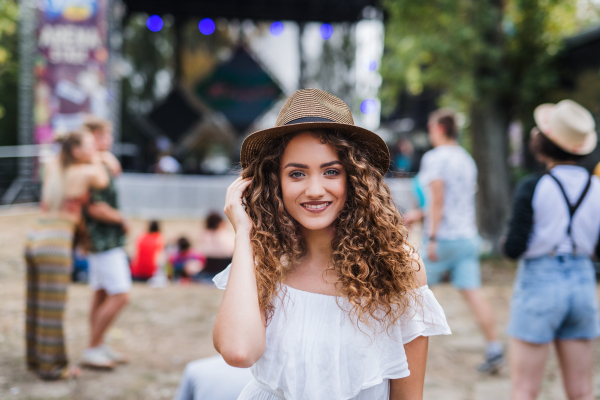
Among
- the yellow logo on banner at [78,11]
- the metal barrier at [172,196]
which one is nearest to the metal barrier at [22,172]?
the metal barrier at [172,196]

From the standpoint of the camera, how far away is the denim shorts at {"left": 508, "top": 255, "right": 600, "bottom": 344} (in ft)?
8.20

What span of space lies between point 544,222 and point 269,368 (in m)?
1.79

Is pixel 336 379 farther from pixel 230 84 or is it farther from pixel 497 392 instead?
pixel 230 84

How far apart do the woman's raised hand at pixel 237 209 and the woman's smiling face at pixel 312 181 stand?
17 centimetres

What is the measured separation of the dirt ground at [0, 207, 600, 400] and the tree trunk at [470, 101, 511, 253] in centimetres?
135

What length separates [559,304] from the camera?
2488 mm

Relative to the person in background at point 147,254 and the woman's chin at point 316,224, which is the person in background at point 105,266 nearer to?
the person in background at point 147,254

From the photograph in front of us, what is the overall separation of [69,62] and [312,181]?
1115 centimetres

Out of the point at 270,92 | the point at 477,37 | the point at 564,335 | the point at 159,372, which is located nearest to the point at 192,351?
the point at 159,372

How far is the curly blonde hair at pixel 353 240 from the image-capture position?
1.57 meters

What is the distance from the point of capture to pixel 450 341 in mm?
4738

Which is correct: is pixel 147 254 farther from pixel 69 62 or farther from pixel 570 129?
pixel 69 62

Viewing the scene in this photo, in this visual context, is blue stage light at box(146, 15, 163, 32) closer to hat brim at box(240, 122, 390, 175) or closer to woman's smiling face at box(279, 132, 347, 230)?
hat brim at box(240, 122, 390, 175)

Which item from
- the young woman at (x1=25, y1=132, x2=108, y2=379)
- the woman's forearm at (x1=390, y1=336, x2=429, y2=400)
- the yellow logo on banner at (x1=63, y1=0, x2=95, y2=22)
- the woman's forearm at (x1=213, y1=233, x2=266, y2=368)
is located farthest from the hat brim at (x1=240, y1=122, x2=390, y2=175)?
the yellow logo on banner at (x1=63, y1=0, x2=95, y2=22)
